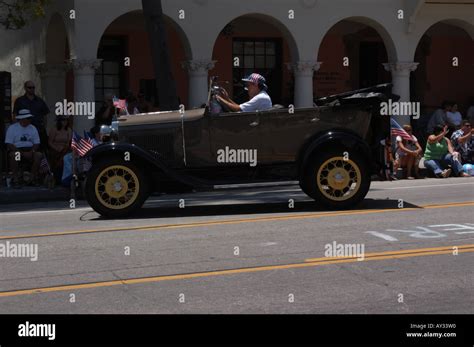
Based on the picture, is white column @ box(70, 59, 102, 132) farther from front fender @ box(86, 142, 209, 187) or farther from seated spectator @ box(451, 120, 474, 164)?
seated spectator @ box(451, 120, 474, 164)

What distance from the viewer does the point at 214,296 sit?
7324 millimetres

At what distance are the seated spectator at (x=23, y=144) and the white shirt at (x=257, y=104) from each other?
21.5ft

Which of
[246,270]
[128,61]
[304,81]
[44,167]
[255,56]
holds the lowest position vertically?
[246,270]

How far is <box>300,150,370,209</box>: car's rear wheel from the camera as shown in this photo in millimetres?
12086

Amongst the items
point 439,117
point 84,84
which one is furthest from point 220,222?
point 439,117

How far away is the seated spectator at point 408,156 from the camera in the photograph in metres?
19.0

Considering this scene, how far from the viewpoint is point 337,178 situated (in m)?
12.1

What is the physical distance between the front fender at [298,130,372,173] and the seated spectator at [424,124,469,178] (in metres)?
7.54

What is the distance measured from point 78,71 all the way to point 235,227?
407 inches

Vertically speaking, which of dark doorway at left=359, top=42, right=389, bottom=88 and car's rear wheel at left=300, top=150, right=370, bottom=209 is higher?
dark doorway at left=359, top=42, right=389, bottom=88

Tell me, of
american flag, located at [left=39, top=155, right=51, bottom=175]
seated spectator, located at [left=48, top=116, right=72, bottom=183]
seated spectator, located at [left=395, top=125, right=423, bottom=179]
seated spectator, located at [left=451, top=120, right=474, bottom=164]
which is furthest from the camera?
seated spectator, located at [left=451, top=120, right=474, bottom=164]

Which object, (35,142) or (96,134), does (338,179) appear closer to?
(96,134)

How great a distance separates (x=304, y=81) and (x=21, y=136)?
7.60m

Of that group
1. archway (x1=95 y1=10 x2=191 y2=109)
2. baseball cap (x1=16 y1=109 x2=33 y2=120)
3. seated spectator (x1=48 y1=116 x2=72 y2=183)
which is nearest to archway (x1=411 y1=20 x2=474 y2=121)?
archway (x1=95 y1=10 x2=191 y2=109)
